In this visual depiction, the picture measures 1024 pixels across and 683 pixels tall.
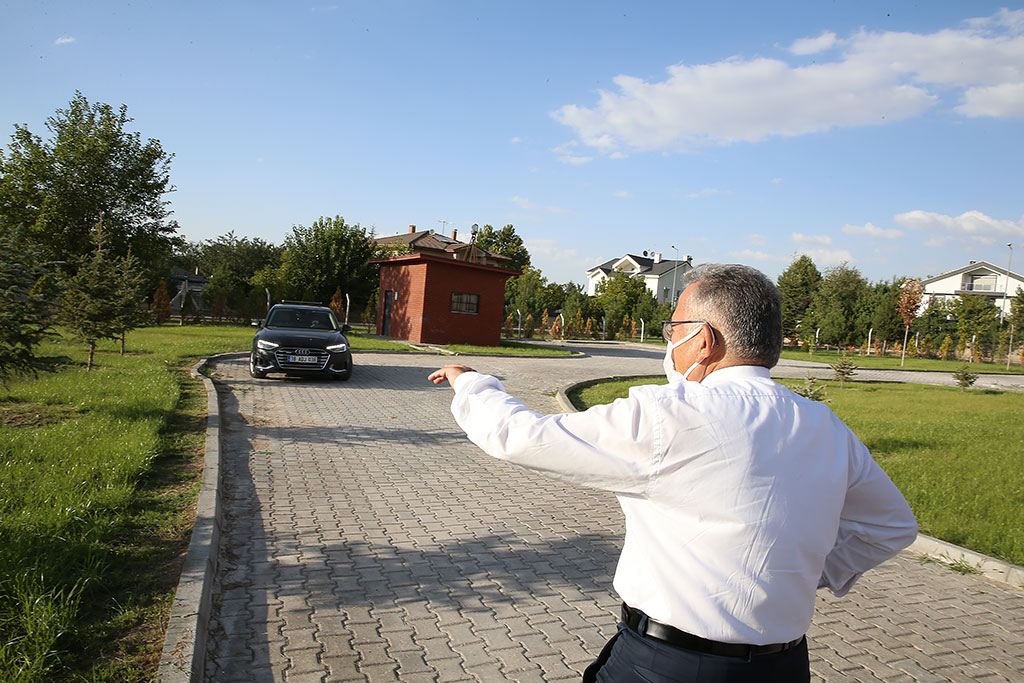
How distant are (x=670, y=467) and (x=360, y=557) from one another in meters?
3.82

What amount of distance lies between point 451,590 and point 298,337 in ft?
34.8

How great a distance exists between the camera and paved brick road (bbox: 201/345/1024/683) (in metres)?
3.59

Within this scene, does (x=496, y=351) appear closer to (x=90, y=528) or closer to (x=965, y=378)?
(x=965, y=378)

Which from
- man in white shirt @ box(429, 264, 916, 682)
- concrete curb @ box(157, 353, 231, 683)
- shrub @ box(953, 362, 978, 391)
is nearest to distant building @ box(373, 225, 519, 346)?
shrub @ box(953, 362, 978, 391)

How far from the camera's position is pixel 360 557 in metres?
4.88

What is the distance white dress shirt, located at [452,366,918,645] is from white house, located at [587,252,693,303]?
241ft

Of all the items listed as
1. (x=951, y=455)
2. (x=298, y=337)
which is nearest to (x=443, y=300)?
(x=298, y=337)

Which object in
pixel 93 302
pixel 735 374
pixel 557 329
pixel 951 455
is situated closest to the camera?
pixel 735 374

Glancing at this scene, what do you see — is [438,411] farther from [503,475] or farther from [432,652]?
[432,652]

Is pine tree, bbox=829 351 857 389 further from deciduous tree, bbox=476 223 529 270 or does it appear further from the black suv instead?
deciduous tree, bbox=476 223 529 270

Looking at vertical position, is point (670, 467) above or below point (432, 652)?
above

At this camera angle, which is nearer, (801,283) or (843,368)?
(843,368)

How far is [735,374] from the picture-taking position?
1738 millimetres

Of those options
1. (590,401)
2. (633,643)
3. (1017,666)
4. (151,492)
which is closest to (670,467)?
(633,643)
